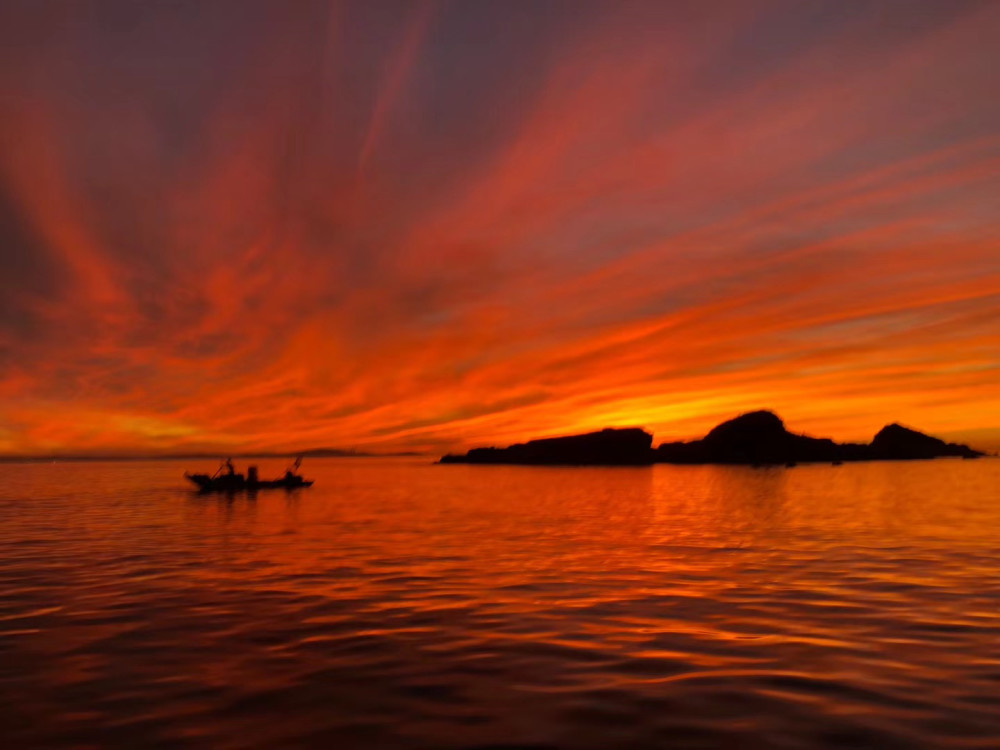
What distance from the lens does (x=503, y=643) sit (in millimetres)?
13070

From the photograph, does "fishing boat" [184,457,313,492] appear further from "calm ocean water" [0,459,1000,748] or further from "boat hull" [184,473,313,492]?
"calm ocean water" [0,459,1000,748]

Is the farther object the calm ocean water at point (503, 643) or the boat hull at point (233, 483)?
the boat hull at point (233, 483)

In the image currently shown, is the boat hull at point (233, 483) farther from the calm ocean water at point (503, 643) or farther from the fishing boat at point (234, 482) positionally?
the calm ocean water at point (503, 643)

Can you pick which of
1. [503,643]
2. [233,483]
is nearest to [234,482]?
[233,483]

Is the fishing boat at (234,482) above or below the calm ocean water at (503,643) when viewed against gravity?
above

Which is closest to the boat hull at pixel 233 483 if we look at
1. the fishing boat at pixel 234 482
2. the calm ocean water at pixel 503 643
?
the fishing boat at pixel 234 482

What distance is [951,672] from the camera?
1087 centimetres

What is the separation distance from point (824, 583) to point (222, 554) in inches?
869

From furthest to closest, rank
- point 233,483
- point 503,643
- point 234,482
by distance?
1. point 234,482
2. point 233,483
3. point 503,643

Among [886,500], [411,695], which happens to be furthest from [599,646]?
[886,500]

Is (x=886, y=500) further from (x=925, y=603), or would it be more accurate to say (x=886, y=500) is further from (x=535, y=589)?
(x=535, y=589)

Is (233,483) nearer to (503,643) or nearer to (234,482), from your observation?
(234,482)

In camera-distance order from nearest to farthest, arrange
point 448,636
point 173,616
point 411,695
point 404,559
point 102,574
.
Answer: point 411,695
point 448,636
point 173,616
point 102,574
point 404,559

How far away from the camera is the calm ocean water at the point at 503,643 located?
881 centimetres
